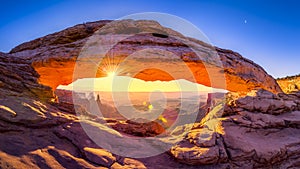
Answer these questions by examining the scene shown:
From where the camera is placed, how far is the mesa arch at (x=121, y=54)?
11.0 m

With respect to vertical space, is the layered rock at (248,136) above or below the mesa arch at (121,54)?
below

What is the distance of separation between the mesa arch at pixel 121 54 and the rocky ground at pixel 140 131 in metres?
2.17

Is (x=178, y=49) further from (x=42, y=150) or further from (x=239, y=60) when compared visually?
(x=42, y=150)

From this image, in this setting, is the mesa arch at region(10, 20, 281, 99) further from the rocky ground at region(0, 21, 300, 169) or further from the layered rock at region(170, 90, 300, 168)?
the layered rock at region(170, 90, 300, 168)

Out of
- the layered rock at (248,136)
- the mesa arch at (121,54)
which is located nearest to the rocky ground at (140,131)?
the layered rock at (248,136)

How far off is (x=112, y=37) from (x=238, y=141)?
801 centimetres

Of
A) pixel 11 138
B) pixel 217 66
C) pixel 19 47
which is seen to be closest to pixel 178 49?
pixel 217 66

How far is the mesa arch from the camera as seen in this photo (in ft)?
36.0

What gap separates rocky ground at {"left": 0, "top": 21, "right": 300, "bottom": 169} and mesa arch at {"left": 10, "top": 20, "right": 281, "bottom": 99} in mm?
2173

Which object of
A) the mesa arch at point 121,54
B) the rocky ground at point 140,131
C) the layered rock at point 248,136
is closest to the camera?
the rocky ground at point 140,131

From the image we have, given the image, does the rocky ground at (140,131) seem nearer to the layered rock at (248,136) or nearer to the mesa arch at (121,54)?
the layered rock at (248,136)

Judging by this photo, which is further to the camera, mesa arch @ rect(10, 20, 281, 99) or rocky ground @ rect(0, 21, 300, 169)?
mesa arch @ rect(10, 20, 281, 99)

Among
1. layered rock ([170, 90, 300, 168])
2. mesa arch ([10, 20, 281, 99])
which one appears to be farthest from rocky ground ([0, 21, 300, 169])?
mesa arch ([10, 20, 281, 99])

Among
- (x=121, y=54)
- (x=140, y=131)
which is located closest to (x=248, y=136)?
(x=140, y=131)
